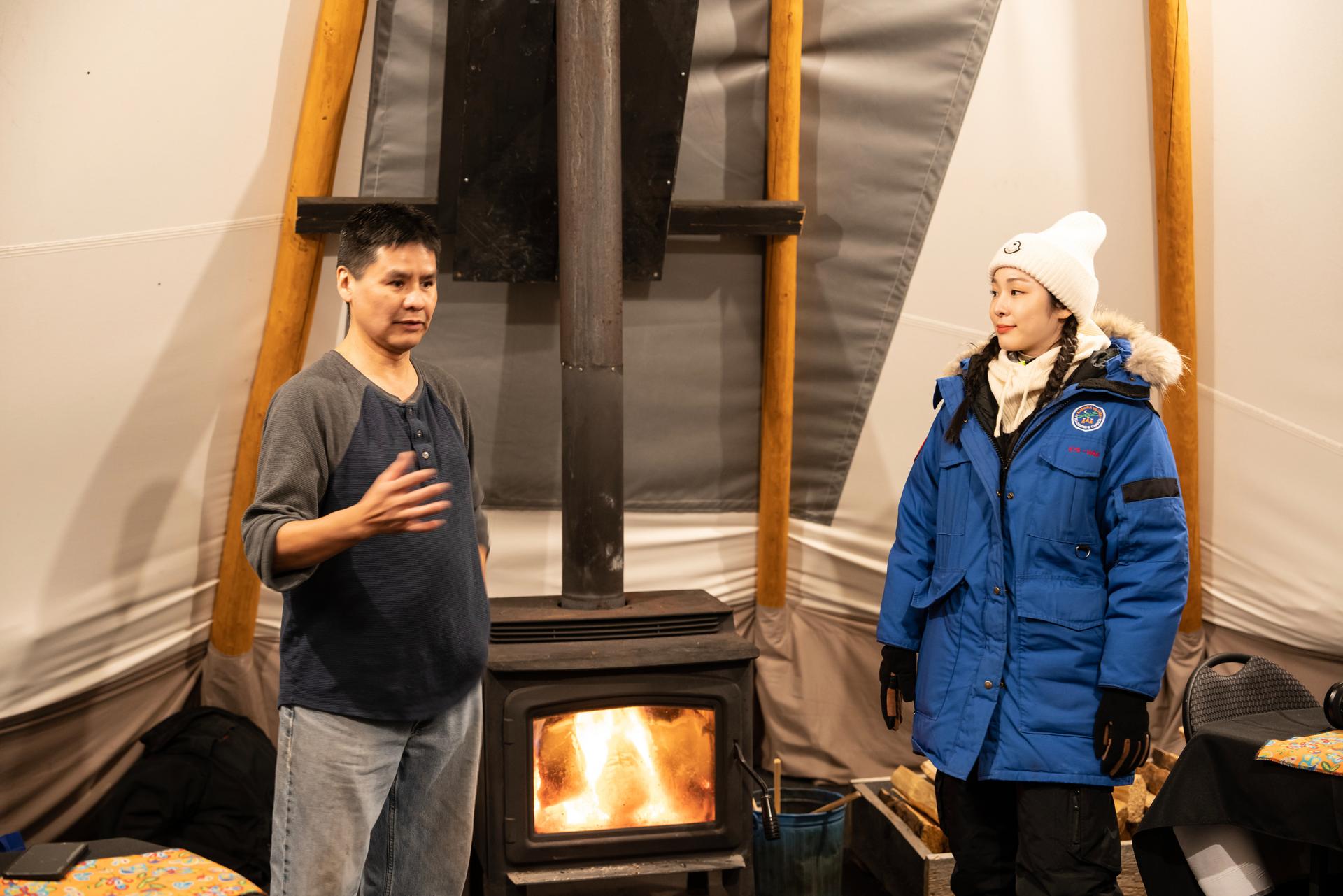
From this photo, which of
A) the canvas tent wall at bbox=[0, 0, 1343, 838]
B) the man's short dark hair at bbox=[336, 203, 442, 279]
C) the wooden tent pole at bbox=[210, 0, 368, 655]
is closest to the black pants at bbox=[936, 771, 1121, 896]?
the man's short dark hair at bbox=[336, 203, 442, 279]

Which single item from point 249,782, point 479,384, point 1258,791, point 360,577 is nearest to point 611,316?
point 479,384

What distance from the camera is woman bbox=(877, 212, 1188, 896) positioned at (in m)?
2.04

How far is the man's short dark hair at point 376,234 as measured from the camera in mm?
1797

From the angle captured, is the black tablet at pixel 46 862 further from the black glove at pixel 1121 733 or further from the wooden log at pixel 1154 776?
the wooden log at pixel 1154 776

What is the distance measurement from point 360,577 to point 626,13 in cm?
192

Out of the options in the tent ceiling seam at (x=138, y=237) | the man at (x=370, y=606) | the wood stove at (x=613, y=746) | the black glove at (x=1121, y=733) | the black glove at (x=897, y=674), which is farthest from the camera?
the wood stove at (x=613, y=746)

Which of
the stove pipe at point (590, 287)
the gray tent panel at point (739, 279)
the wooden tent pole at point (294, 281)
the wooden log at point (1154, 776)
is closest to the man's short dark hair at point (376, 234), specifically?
the stove pipe at point (590, 287)

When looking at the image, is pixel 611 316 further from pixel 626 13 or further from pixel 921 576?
pixel 921 576

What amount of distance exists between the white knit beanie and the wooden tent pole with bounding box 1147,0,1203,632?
4.02ft

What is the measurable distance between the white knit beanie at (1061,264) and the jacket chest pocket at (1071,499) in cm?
30

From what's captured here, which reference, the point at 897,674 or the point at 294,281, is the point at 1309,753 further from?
the point at 294,281

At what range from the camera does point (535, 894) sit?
2.74m

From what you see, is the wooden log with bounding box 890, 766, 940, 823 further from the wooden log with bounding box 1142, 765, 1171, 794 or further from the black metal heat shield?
the black metal heat shield

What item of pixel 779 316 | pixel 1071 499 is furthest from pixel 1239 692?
pixel 779 316
